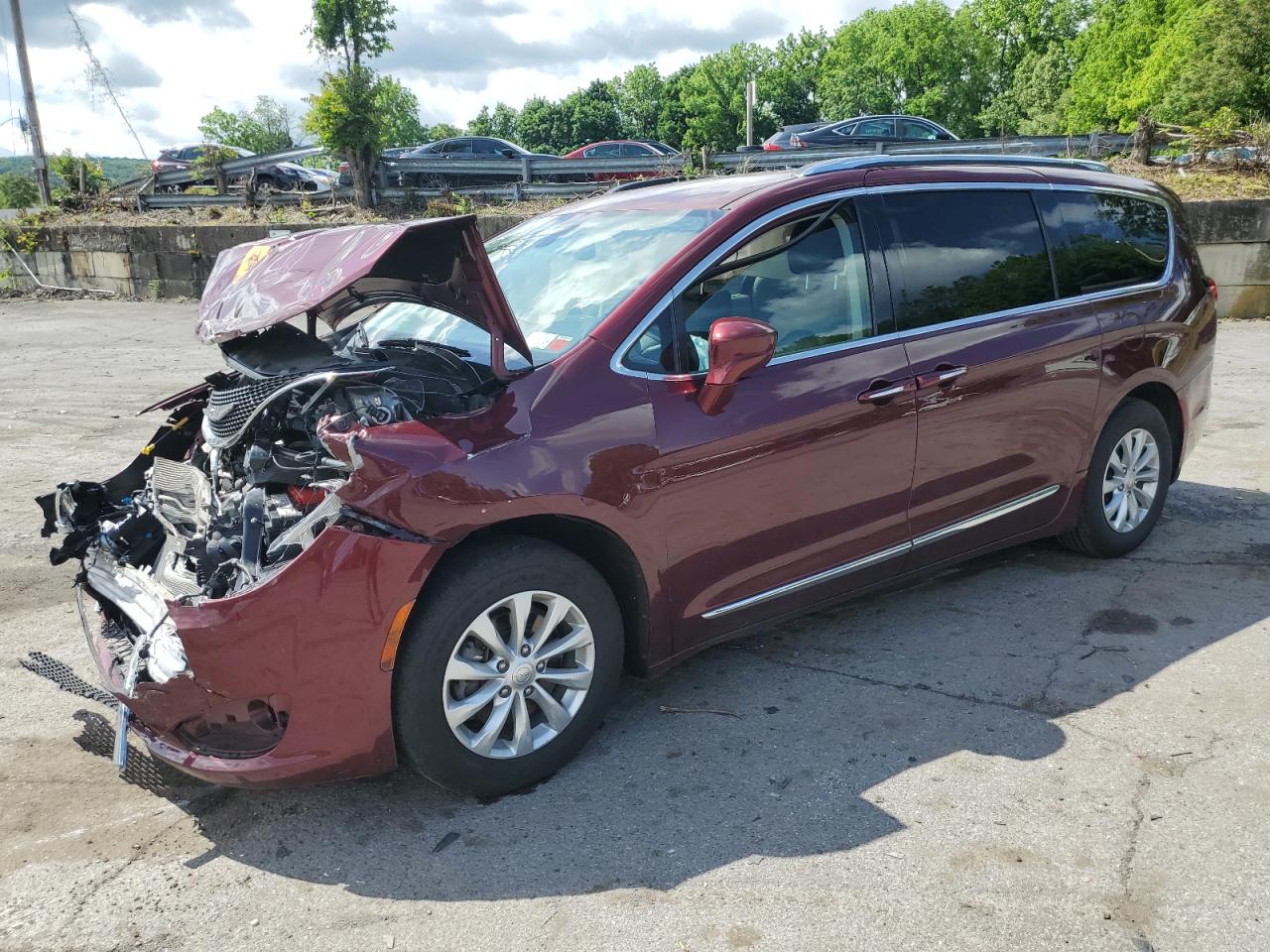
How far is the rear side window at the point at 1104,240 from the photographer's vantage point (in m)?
4.59

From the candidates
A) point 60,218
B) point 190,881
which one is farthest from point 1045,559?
point 60,218

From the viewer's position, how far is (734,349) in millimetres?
3213

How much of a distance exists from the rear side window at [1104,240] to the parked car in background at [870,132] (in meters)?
17.7

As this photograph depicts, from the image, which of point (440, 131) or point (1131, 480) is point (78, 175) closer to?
point (1131, 480)

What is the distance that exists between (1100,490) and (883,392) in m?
1.75

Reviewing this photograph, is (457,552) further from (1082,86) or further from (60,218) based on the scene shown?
(1082,86)

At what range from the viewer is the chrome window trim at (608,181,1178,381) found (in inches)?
132

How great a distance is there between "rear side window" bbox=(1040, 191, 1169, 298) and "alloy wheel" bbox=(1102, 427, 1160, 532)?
781 millimetres

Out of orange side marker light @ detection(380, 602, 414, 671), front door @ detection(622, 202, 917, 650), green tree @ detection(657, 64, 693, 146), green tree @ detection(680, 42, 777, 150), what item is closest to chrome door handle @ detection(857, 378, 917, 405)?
front door @ detection(622, 202, 917, 650)

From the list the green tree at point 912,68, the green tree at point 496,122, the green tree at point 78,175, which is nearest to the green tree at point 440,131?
the green tree at point 496,122

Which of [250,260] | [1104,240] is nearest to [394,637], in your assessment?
[250,260]

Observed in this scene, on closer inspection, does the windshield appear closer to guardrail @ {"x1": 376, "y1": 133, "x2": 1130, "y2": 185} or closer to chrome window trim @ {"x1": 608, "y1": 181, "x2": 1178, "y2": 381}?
chrome window trim @ {"x1": 608, "y1": 181, "x2": 1178, "y2": 381}

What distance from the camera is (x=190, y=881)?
9.25 ft

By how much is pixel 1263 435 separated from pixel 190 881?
772cm
